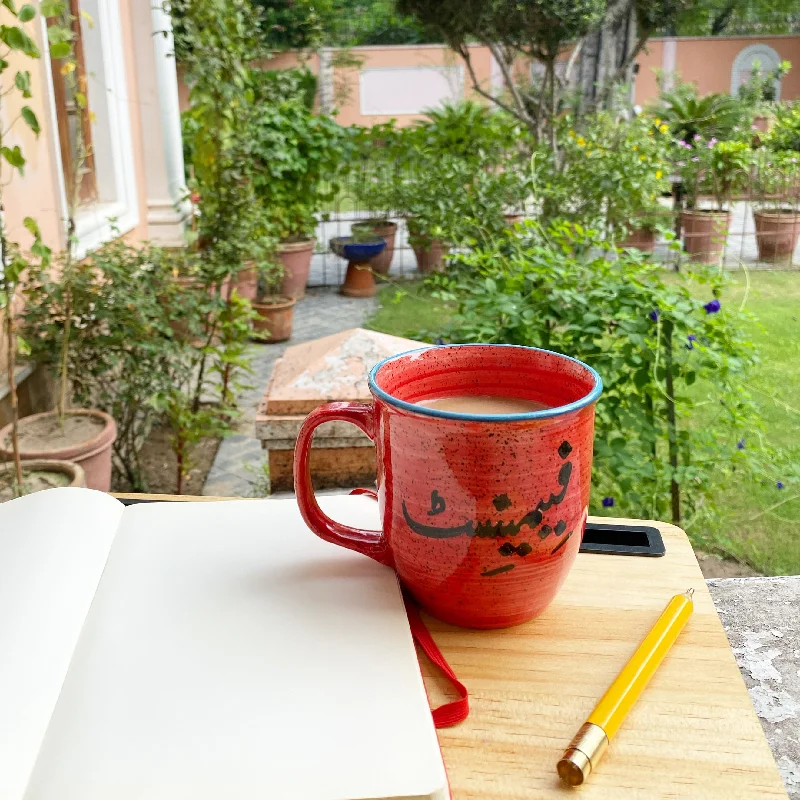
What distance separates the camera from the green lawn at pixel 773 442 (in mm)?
2705

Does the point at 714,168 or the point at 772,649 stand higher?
the point at 714,168

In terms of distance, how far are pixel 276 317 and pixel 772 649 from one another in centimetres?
485

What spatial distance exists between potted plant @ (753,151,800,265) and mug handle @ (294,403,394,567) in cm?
653

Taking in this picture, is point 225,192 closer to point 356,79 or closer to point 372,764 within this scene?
point 372,764

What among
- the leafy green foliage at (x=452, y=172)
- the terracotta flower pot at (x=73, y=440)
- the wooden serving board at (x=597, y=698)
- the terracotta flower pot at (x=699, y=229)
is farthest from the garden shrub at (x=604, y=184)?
the wooden serving board at (x=597, y=698)

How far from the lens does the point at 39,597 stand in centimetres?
63

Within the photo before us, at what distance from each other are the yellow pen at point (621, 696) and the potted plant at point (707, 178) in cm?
667

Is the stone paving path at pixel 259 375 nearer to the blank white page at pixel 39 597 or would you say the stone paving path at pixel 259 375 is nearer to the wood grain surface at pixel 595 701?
the blank white page at pixel 39 597

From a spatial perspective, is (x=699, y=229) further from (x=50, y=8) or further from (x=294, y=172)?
(x=50, y=8)

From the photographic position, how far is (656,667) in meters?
0.63

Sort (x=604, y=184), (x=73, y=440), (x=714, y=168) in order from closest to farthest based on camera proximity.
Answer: (x=73, y=440) < (x=604, y=184) < (x=714, y=168)

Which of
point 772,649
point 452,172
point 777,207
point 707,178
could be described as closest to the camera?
point 772,649

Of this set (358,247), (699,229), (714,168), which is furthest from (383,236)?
(714,168)

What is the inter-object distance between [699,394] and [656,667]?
3543 mm
